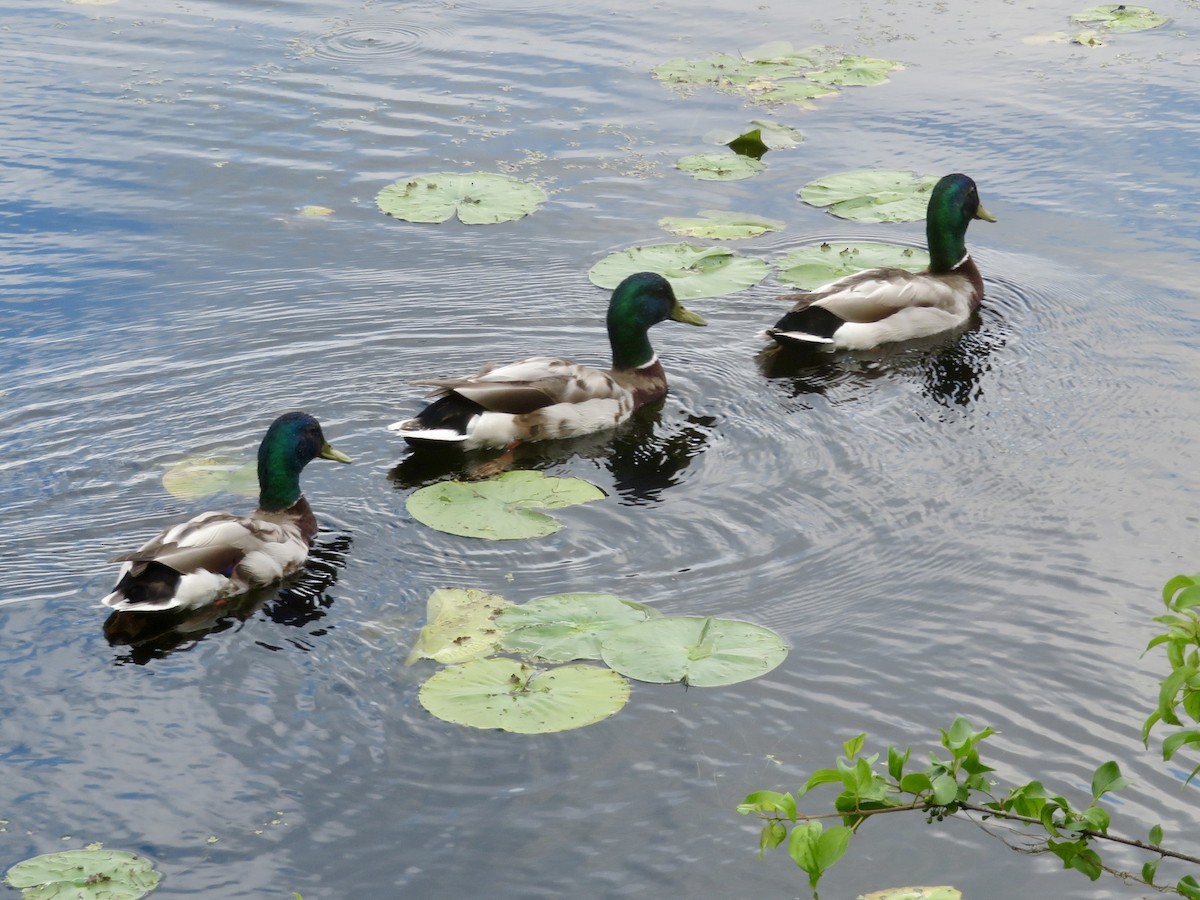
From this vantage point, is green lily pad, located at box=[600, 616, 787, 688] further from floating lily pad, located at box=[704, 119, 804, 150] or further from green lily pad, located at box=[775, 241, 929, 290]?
floating lily pad, located at box=[704, 119, 804, 150]

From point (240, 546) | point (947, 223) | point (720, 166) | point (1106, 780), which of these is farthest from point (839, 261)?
point (1106, 780)

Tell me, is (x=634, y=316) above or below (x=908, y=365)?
above

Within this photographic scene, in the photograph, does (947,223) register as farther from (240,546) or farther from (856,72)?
(240,546)

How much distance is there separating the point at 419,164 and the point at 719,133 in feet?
9.52

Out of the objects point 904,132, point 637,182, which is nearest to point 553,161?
point 637,182

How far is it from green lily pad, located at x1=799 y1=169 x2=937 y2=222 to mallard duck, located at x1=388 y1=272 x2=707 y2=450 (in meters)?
2.74

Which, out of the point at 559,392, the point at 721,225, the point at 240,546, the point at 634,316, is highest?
the point at 721,225

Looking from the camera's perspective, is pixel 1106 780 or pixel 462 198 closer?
pixel 1106 780

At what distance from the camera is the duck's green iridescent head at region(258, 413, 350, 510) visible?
25.0 ft

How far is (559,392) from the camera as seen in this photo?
8.95 meters

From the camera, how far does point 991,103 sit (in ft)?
46.6

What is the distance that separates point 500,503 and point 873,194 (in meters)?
5.66

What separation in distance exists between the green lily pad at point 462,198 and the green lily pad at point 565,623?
542 centimetres

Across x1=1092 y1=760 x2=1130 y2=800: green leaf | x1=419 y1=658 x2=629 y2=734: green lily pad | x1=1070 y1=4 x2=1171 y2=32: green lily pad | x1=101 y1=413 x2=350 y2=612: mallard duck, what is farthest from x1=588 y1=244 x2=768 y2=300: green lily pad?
x1=1070 y1=4 x2=1171 y2=32: green lily pad
